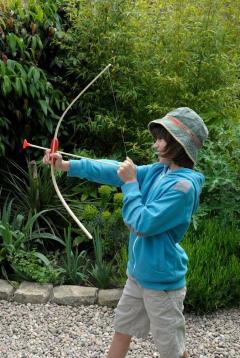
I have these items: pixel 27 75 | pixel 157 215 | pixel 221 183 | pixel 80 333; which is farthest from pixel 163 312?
pixel 27 75

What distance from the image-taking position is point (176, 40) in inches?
178

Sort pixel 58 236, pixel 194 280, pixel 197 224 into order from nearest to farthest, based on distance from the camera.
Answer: pixel 194 280
pixel 197 224
pixel 58 236

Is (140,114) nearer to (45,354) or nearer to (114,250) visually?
(114,250)

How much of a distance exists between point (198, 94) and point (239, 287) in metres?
1.63

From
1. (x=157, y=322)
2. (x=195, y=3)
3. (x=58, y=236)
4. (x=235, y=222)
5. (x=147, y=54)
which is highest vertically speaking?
(x=195, y=3)

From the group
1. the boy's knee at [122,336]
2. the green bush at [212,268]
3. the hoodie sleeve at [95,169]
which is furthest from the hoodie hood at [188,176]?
the green bush at [212,268]

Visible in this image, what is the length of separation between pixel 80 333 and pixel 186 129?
1534mm

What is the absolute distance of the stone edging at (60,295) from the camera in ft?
11.5

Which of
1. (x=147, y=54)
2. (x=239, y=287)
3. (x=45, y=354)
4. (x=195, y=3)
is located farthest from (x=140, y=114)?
(x=45, y=354)

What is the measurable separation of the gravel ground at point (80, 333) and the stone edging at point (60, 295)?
0.04 meters

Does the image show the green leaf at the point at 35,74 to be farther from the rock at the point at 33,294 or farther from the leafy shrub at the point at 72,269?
the rock at the point at 33,294

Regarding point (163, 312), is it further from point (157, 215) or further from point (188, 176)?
point (188, 176)

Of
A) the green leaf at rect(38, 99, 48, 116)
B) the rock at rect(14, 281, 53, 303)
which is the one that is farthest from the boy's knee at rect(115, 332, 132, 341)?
the green leaf at rect(38, 99, 48, 116)

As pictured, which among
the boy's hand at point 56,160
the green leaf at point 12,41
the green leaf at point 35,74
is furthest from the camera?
the green leaf at point 35,74
